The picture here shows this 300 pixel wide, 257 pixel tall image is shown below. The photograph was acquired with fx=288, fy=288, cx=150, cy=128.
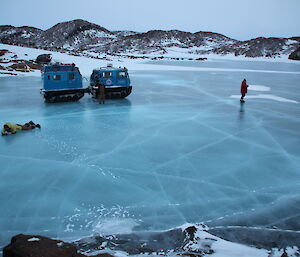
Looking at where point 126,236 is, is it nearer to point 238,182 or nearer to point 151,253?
point 151,253

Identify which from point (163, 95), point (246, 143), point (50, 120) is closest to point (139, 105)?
point (163, 95)

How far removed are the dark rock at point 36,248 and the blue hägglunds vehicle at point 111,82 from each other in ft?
40.2

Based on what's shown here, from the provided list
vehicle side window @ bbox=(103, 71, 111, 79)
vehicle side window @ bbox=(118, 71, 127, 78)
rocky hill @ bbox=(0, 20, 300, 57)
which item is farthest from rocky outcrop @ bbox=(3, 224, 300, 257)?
rocky hill @ bbox=(0, 20, 300, 57)

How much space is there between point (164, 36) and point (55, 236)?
639 feet

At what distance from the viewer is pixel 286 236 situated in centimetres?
464

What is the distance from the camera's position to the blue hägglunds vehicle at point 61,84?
14.5 metres

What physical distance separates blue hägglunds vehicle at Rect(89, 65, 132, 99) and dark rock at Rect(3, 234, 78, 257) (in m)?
12.3

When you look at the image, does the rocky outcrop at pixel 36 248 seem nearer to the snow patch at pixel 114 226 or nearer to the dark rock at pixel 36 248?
the dark rock at pixel 36 248

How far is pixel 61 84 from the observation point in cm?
1482

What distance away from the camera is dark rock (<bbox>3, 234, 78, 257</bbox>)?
3.09 m

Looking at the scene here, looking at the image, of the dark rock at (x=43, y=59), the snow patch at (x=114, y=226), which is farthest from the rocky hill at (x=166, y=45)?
the snow patch at (x=114, y=226)

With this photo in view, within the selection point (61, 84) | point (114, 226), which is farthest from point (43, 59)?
point (114, 226)

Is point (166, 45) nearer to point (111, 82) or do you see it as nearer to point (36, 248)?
point (111, 82)

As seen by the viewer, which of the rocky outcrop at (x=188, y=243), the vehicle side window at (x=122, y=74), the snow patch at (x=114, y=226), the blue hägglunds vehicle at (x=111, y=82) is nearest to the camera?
the rocky outcrop at (x=188, y=243)
